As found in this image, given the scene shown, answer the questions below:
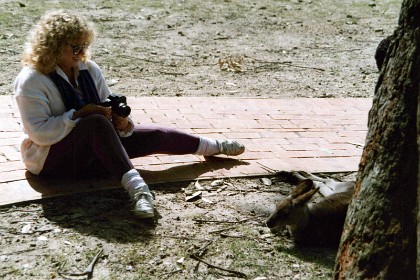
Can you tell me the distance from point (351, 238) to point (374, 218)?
19 cm

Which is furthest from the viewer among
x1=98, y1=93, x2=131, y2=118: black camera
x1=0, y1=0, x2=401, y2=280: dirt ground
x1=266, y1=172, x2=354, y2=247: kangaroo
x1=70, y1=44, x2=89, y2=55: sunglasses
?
x1=98, y1=93, x2=131, y2=118: black camera

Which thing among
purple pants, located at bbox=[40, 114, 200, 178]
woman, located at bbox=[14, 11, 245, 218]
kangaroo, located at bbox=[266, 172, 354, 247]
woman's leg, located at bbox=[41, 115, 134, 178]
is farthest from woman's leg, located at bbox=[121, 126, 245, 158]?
kangaroo, located at bbox=[266, 172, 354, 247]

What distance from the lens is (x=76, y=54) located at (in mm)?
4844

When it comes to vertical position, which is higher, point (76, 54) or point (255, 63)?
point (76, 54)

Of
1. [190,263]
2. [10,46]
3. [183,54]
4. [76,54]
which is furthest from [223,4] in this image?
[190,263]

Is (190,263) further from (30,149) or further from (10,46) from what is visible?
(10,46)

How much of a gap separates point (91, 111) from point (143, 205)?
77 centimetres

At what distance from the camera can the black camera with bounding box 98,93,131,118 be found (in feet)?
16.3

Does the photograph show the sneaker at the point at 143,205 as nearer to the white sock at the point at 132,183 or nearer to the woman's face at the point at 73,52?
the white sock at the point at 132,183

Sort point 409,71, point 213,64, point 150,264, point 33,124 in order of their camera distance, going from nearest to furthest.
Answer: point 409,71, point 150,264, point 33,124, point 213,64

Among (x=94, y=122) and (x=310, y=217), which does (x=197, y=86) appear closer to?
(x=94, y=122)

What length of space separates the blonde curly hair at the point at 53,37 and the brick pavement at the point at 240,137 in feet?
2.91

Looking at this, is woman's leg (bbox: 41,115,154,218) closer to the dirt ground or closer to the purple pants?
the purple pants

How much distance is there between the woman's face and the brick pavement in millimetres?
880
